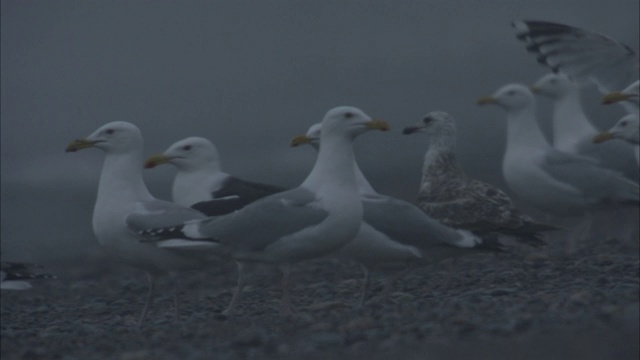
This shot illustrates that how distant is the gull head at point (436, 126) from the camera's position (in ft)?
31.4

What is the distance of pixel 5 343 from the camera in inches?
288

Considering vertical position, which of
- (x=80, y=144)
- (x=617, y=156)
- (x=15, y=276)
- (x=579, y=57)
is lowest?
(x=15, y=276)

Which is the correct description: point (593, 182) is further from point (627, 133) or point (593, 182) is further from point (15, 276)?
point (15, 276)

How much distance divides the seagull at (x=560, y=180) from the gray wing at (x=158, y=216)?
2.99 metres

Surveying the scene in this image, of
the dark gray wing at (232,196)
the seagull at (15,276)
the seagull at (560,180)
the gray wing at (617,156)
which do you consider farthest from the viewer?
the gray wing at (617,156)

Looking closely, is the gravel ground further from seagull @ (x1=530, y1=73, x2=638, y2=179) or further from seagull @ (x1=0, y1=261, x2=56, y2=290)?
seagull @ (x1=530, y1=73, x2=638, y2=179)

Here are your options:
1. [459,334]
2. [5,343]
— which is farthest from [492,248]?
[5,343]

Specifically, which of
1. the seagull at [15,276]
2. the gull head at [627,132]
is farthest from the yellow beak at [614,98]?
the seagull at [15,276]

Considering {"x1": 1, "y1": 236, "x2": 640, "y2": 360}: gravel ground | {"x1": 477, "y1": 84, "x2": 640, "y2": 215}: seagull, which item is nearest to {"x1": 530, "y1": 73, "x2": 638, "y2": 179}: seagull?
{"x1": 477, "y1": 84, "x2": 640, "y2": 215}: seagull

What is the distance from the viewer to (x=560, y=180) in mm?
10039

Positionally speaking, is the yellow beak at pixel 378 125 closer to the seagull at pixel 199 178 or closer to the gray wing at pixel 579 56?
the seagull at pixel 199 178

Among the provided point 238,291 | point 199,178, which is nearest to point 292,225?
point 238,291

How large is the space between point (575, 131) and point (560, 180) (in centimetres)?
178

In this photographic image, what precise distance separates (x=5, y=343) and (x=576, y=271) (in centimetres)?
343
